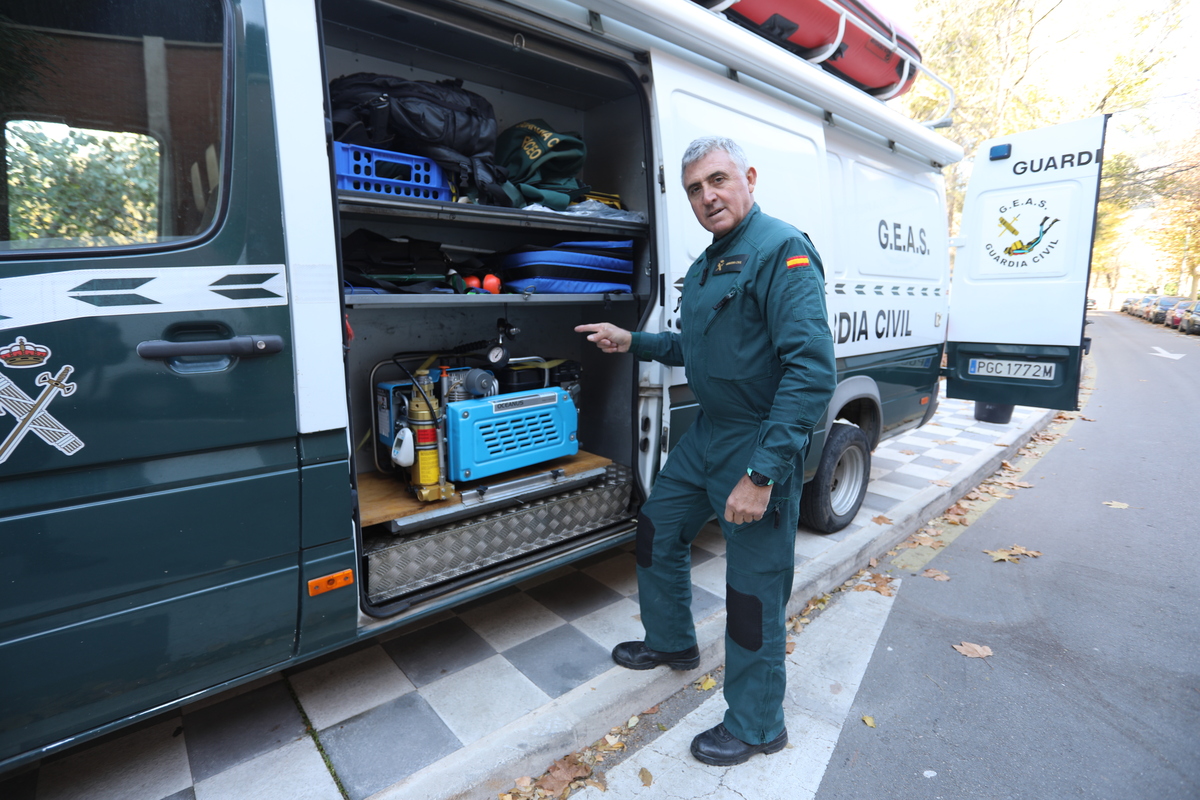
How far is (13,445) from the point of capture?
1.32 metres

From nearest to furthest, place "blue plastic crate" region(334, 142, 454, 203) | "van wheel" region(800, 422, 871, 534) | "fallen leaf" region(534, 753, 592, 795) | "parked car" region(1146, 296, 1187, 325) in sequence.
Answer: "fallen leaf" region(534, 753, 592, 795) < "blue plastic crate" region(334, 142, 454, 203) < "van wheel" region(800, 422, 871, 534) < "parked car" region(1146, 296, 1187, 325)

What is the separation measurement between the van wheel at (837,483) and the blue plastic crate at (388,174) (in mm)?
2545

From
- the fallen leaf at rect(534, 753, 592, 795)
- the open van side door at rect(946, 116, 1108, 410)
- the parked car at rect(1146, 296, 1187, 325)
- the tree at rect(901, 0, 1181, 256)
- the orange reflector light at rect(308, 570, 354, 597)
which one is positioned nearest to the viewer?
the orange reflector light at rect(308, 570, 354, 597)

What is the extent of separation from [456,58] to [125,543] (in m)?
2.47

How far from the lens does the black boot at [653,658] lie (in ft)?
7.92

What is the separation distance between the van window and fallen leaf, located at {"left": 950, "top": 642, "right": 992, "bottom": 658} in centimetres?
330

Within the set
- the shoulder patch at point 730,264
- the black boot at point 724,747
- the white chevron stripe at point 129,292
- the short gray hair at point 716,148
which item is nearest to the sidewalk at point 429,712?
the black boot at point 724,747

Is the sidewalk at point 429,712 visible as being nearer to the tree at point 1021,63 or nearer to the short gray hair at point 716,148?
the short gray hair at point 716,148

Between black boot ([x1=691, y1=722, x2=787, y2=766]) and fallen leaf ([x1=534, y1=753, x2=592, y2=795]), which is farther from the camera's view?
black boot ([x1=691, y1=722, x2=787, y2=766])

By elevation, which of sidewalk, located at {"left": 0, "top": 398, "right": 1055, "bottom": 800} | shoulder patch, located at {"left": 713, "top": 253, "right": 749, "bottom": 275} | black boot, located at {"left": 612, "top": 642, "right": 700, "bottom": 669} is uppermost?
shoulder patch, located at {"left": 713, "top": 253, "right": 749, "bottom": 275}

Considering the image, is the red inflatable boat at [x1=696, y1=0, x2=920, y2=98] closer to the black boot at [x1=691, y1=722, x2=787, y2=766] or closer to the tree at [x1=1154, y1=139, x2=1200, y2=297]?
the black boot at [x1=691, y1=722, x2=787, y2=766]

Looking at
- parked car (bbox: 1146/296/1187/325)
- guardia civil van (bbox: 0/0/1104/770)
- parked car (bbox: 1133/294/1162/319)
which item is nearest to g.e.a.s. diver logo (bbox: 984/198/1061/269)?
guardia civil van (bbox: 0/0/1104/770)

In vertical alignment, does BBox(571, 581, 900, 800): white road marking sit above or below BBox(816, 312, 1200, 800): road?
above

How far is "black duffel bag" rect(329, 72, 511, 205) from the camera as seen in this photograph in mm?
2395
